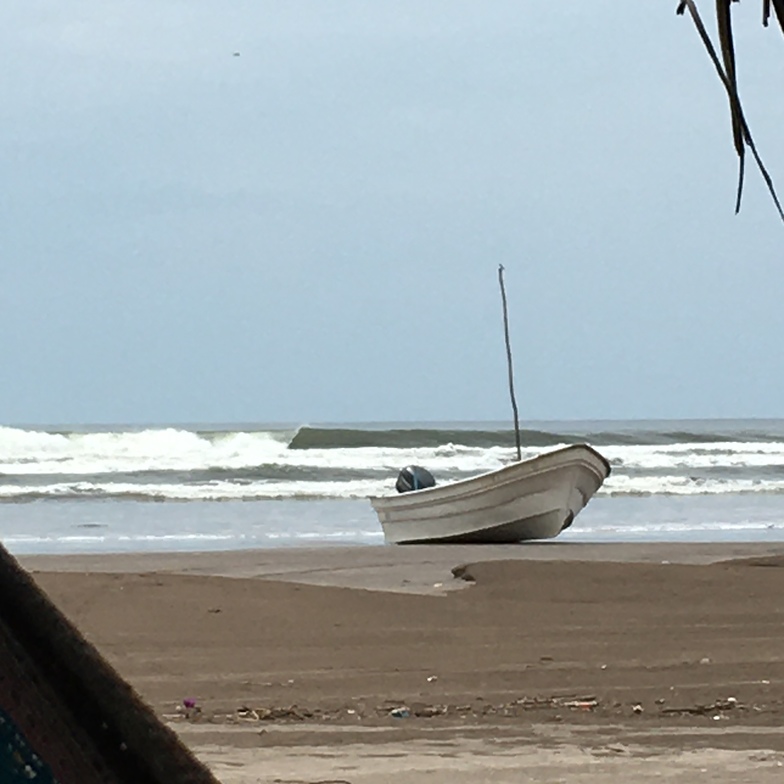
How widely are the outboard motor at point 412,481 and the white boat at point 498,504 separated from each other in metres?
0.62

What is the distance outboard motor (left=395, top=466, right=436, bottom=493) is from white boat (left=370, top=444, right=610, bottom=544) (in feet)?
2.02

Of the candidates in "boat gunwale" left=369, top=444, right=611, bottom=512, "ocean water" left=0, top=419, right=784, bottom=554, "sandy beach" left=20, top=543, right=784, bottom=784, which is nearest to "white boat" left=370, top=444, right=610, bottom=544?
"boat gunwale" left=369, top=444, right=611, bottom=512

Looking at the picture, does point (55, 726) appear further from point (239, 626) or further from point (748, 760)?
point (239, 626)

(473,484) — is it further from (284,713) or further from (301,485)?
(301,485)

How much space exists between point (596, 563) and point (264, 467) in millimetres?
18222

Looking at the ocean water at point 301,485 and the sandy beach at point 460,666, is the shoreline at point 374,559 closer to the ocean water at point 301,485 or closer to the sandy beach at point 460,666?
the sandy beach at point 460,666

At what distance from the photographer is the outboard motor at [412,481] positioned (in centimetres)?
1427

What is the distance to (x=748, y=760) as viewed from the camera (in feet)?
13.3

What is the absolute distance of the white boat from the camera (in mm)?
13383

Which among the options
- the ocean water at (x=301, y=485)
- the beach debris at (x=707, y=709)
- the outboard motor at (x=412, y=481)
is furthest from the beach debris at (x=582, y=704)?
the outboard motor at (x=412, y=481)

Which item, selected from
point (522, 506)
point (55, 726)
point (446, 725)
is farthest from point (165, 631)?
point (522, 506)

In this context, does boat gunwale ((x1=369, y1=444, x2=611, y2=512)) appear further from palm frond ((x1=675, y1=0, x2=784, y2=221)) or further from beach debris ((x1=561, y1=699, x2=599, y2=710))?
palm frond ((x1=675, y1=0, x2=784, y2=221))

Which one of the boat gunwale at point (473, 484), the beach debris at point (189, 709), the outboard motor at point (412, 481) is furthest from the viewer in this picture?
the outboard motor at point (412, 481)

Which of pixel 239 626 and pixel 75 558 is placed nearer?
pixel 239 626
